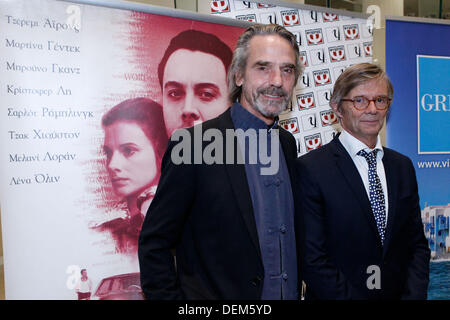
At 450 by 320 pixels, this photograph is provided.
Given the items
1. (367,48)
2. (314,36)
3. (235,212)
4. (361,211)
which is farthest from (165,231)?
(367,48)

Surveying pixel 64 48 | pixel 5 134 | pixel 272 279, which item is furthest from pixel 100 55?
pixel 272 279

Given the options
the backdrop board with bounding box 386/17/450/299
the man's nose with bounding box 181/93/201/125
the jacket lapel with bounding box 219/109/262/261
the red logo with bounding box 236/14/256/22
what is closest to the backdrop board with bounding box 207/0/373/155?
the red logo with bounding box 236/14/256/22

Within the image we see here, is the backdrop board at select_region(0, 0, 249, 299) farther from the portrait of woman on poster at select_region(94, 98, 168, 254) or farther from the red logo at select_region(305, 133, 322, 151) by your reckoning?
the red logo at select_region(305, 133, 322, 151)

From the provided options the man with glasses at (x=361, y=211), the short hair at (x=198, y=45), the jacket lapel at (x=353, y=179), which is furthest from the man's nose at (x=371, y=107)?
the short hair at (x=198, y=45)

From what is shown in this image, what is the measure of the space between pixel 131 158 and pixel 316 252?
1111 millimetres

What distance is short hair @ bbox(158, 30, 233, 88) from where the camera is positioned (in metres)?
2.26

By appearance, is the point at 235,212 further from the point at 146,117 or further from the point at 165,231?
the point at 146,117

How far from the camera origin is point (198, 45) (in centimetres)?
236

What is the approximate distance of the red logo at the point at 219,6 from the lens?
2539mm

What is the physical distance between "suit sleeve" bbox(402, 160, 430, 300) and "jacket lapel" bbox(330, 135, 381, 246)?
27cm

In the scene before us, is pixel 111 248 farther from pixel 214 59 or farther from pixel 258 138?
pixel 214 59

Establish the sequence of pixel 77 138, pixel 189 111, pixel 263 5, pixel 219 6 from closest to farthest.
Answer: pixel 77 138, pixel 189 111, pixel 219 6, pixel 263 5

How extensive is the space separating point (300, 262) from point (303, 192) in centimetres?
31

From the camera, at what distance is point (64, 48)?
1961mm
